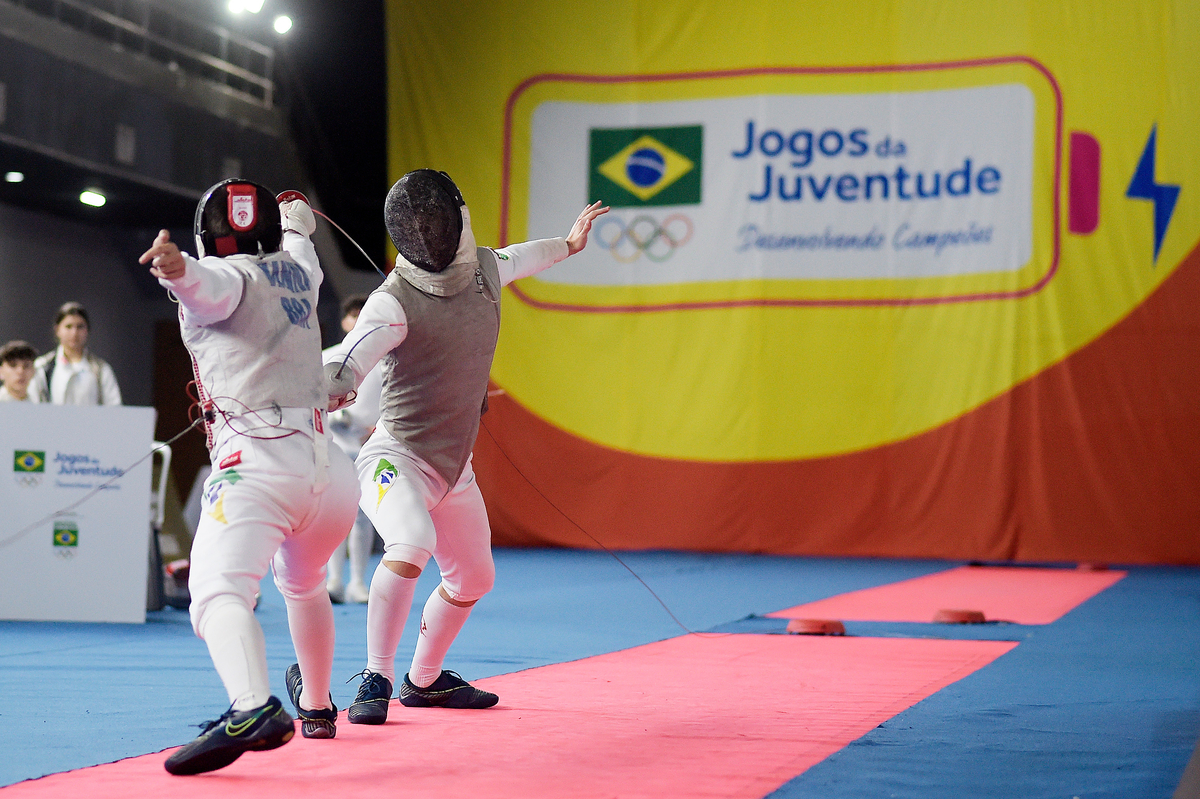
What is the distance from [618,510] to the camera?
A: 1055cm

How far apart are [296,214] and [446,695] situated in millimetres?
1336

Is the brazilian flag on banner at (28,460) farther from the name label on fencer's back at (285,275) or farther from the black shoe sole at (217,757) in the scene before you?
the black shoe sole at (217,757)

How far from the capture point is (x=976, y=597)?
7133 millimetres

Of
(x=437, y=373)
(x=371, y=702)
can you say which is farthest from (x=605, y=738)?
(x=437, y=373)

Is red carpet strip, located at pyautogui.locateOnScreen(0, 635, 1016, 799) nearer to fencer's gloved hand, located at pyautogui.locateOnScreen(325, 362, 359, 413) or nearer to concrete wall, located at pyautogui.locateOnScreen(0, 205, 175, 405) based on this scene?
fencer's gloved hand, located at pyautogui.locateOnScreen(325, 362, 359, 413)

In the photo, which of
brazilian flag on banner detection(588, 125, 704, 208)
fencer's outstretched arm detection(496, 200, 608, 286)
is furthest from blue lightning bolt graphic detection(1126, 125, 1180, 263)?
fencer's outstretched arm detection(496, 200, 608, 286)

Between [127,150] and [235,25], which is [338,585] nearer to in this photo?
[127,150]

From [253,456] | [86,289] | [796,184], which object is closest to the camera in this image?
[253,456]

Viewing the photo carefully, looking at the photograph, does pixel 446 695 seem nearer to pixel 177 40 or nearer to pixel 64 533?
pixel 64 533

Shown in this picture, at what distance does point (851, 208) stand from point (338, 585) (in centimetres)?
574

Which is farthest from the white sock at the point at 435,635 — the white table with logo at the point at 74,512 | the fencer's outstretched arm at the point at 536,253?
the white table with logo at the point at 74,512

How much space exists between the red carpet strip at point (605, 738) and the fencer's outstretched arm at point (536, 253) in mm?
1203

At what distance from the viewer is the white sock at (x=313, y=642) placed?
9.43ft

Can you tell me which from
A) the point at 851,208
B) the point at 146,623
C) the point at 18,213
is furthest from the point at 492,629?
the point at 18,213
